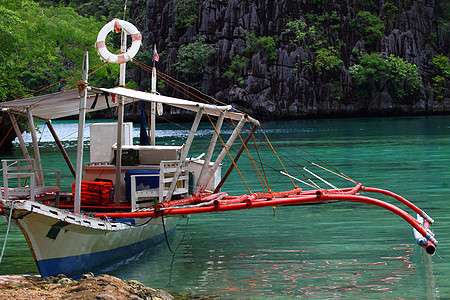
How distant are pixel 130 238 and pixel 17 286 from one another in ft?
11.3

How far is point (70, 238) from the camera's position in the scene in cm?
968

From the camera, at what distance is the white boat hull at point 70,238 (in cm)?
891

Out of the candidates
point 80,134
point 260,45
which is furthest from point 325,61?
point 80,134

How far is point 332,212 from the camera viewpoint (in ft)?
52.9

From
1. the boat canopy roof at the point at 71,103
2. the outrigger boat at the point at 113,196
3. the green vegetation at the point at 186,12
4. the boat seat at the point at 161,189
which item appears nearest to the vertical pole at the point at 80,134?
the outrigger boat at the point at 113,196

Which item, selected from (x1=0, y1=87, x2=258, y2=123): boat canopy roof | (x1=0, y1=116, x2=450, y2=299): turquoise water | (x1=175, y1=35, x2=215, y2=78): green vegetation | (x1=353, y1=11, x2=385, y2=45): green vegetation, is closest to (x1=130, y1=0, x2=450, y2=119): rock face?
(x1=353, y1=11, x2=385, y2=45): green vegetation

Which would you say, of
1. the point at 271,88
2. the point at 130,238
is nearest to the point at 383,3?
the point at 271,88

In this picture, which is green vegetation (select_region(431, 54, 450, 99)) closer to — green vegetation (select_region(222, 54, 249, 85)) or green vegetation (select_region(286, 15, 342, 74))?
green vegetation (select_region(286, 15, 342, 74))

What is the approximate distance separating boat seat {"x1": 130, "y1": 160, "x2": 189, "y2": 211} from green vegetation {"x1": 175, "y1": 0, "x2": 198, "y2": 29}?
77705 mm

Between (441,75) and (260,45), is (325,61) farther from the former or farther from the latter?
(441,75)

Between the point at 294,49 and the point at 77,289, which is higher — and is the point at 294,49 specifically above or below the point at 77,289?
above

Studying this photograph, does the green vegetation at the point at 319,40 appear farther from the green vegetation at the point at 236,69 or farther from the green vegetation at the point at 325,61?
the green vegetation at the point at 236,69

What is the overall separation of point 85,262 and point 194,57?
238 ft

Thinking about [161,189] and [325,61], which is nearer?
[161,189]
